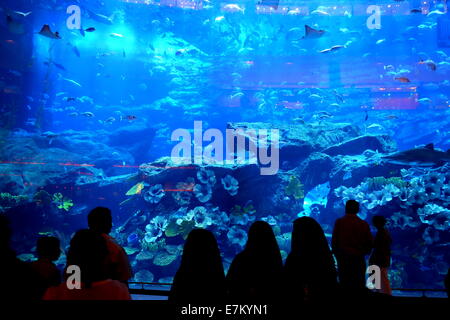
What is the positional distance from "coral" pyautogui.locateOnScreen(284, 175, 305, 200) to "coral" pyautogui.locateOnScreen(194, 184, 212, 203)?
2941 mm

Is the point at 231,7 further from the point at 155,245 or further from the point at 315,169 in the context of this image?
the point at 155,245

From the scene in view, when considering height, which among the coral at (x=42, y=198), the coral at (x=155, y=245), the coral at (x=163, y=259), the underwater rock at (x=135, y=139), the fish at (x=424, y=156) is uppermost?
the underwater rock at (x=135, y=139)

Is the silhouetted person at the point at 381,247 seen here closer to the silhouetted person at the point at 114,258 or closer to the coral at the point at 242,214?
the silhouetted person at the point at 114,258

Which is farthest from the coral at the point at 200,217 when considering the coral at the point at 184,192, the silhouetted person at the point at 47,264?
the silhouetted person at the point at 47,264

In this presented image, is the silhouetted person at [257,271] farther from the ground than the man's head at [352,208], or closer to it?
closer to it

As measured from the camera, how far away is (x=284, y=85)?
80.5ft

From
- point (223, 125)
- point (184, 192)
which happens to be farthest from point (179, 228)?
point (223, 125)

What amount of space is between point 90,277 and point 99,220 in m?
1.15

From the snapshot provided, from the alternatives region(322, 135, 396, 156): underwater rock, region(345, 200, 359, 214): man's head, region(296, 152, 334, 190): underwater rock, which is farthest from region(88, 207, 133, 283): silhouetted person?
region(322, 135, 396, 156): underwater rock

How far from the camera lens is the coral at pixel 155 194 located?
942cm

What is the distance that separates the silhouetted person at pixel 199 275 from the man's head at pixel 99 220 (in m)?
1.35

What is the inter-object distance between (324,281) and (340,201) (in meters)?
8.49

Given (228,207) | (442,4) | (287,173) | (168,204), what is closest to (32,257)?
(168,204)

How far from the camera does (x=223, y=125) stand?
93.7 feet
